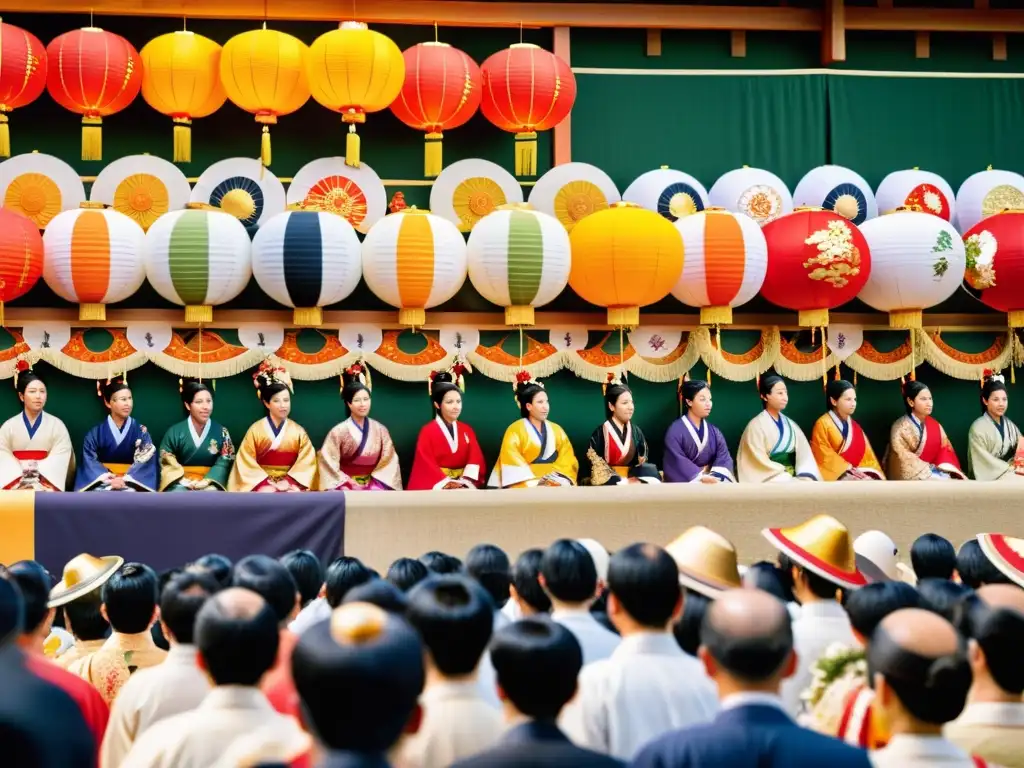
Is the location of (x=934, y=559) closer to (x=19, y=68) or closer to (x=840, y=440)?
(x=840, y=440)

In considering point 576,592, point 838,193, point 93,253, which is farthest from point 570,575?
point 838,193

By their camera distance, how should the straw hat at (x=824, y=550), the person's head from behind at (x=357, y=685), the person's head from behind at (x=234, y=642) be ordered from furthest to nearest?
the straw hat at (x=824, y=550) < the person's head from behind at (x=234, y=642) < the person's head from behind at (x=357, y=685)

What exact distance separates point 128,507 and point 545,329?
3844 mm

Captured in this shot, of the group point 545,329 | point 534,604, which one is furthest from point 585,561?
point 545,329

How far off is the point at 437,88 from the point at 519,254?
133 cm

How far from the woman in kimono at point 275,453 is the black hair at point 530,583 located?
18.1 ft

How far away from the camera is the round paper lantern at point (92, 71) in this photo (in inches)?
364

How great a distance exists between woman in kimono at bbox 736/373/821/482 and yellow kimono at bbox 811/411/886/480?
9 centimetres

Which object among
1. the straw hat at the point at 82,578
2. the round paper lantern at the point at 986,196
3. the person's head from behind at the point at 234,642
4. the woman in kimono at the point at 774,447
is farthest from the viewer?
the round paper lantern at the point at 986,196

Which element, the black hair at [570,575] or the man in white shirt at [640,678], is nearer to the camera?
the man in white shirt at [640,678]

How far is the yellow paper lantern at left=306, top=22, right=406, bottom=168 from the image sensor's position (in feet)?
29.8

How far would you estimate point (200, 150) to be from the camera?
1025cm

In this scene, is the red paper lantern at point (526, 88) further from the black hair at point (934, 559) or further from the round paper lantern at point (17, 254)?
the black hair at point (934, 559)

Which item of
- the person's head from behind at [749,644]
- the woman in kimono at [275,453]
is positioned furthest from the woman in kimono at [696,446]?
the person's head from behind at [749,644]
